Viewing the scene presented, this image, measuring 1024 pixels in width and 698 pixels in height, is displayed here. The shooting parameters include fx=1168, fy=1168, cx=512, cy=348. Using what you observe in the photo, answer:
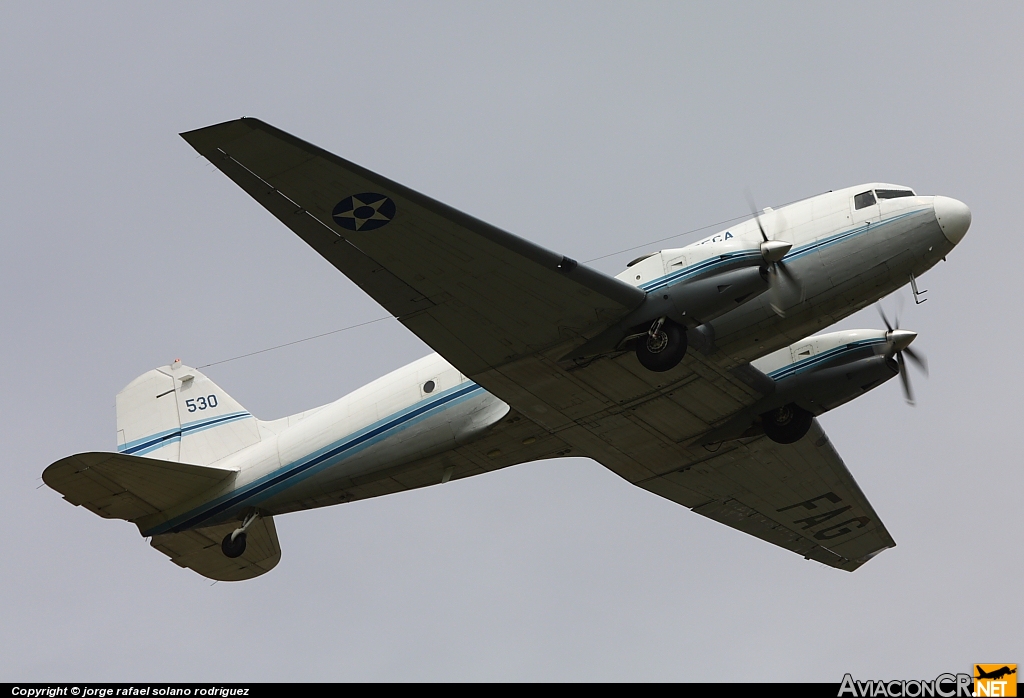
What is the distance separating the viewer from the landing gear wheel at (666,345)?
2259 cm

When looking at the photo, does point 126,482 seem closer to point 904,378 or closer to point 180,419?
point 180,419

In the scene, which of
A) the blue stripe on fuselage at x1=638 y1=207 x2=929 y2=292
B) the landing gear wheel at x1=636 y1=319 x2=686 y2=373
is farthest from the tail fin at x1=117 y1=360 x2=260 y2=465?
the blue stripe on fuselage at x1=638 y1=207 x2=929 y2=292

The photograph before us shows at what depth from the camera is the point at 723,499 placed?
99.6 ft

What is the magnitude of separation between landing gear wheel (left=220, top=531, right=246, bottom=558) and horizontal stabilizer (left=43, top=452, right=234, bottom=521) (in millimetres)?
1433

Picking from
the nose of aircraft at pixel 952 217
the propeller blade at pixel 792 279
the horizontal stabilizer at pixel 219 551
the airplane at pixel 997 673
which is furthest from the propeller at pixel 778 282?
the horizontal stabilizer at pixel 219 551

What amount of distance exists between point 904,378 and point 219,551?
17.0 metres

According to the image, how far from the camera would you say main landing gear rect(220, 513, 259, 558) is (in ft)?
90.9

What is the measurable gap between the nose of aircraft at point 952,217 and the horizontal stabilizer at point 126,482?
1706 cm

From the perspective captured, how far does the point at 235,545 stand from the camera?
27.7 metres

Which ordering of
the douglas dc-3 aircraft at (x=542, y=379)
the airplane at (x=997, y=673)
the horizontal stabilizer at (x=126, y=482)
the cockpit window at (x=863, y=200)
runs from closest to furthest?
the douglas dc-3 aircraft at (x=542, y=379) < the airplane at (x=997, y=673) < the cockpit window at (x=863, y=200) < the horizontal stabilizer at (x=126, y=482)

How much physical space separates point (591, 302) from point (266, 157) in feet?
21.9

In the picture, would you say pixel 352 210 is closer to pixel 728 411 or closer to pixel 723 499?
pixel 728 411

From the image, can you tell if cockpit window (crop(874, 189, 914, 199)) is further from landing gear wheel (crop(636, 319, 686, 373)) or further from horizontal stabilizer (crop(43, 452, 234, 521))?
horizontal stabilizer (crop(43, 452, 234, 521))

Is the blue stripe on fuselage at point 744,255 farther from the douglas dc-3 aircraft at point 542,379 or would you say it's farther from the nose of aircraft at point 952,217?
the nose of aircraft at point 952,217
